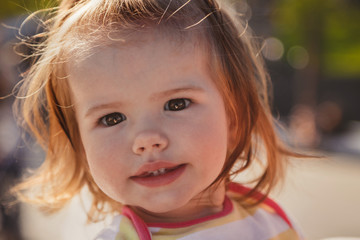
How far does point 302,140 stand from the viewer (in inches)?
220

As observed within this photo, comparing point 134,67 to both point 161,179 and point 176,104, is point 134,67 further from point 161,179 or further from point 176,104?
point 161,179

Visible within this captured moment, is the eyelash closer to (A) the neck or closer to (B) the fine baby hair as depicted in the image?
(B) the fine baby hair

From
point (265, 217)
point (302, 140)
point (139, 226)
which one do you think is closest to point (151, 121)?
point (139, 226)

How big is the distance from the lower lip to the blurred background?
30 centimetres

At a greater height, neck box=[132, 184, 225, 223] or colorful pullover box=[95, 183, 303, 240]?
neck box=[132, 184, 225, 223]

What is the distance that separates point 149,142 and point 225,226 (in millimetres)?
320

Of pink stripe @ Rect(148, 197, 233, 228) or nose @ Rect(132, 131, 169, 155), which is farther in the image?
pink stripe @ Rect(148, 197, 233, 228)

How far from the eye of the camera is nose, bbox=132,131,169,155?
90 centimetres

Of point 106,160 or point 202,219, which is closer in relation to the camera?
point 106,160

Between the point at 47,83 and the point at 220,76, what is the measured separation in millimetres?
Answer: 438

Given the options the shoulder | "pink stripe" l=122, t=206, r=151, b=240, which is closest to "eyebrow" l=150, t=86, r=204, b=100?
"pink stripe" l=122, t=206, r=151, b=240

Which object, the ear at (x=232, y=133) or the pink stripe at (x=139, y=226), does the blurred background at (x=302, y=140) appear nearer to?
the pink stripe at (x=139, y=226)

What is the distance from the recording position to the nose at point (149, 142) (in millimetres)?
904


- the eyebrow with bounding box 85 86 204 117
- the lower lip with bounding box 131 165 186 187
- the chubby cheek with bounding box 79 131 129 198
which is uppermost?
the eyebrow with bounding box 85 86 204 117
